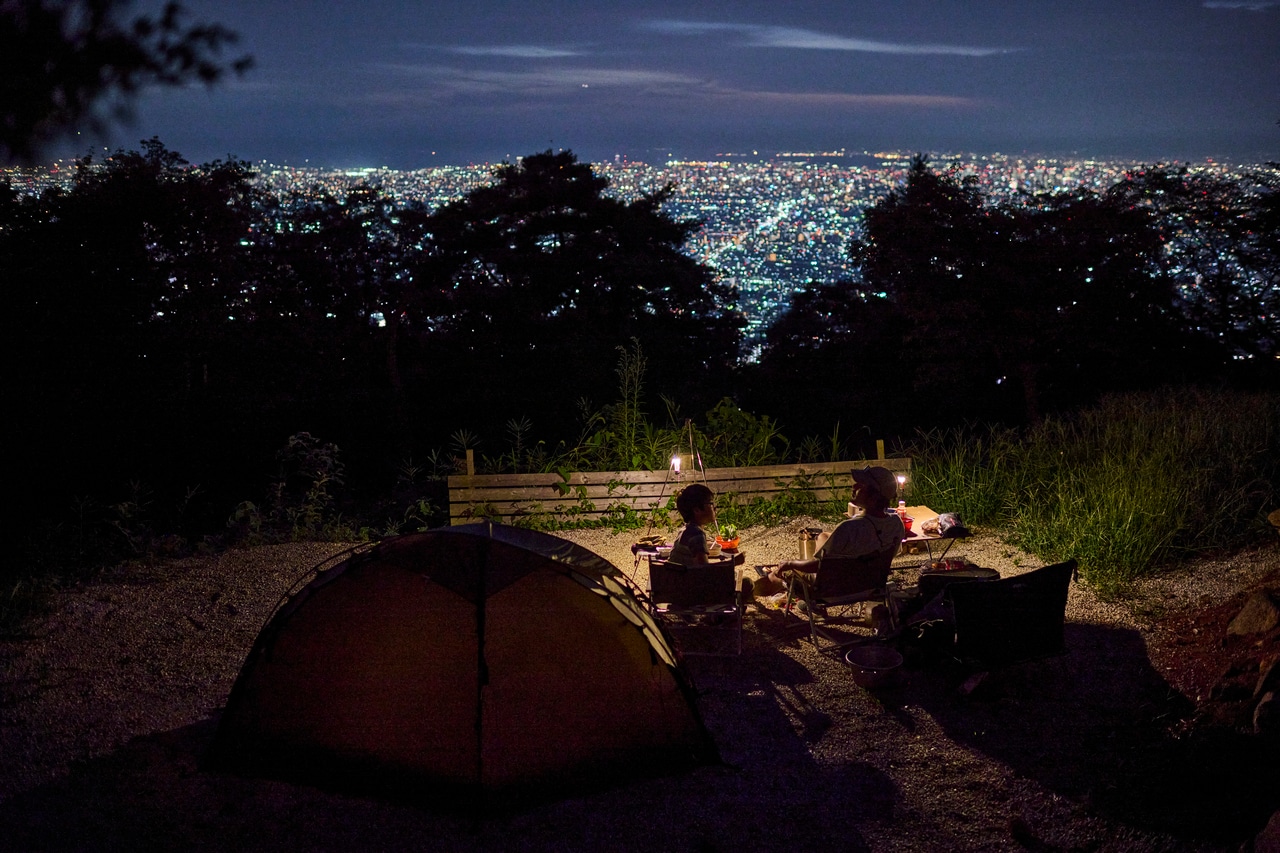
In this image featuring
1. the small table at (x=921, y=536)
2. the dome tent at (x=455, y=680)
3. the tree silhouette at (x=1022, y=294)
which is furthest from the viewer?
the tree silhouette at (x=1022, y=294)

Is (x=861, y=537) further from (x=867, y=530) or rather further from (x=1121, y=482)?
(x=1121, y=482)

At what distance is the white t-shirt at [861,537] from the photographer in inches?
227

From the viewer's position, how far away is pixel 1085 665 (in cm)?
539

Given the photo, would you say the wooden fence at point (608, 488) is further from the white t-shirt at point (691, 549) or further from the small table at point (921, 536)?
the white t-shirt at point (691, 549)

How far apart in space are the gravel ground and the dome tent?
0.18 metres

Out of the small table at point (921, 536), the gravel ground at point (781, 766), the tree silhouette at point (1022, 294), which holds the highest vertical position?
the tree silhouette at point (1022, 294)

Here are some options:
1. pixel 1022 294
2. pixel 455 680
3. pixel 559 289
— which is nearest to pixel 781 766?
pixel 455 680

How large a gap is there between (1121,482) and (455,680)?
5.96 metres

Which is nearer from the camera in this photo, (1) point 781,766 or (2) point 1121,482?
(1) point 781,766

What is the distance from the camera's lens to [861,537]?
5.77 metres

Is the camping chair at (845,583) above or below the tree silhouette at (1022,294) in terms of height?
below

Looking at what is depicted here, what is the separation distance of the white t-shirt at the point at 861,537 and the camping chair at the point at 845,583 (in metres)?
0.06

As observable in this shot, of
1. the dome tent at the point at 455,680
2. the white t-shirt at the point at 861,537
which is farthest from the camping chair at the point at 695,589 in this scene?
the dome tent at the point at 455,680

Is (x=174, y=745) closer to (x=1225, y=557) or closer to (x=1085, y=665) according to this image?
(x=1085, y=665)
